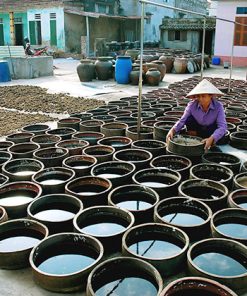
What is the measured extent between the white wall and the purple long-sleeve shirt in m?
15.8

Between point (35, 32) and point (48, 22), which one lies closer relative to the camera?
point (48, 22)

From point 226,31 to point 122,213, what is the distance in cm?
1837

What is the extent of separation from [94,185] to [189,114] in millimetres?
1697

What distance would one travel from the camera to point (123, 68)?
12570mm

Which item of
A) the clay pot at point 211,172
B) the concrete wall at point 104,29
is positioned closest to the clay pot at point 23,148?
the clay pot at point 211,172

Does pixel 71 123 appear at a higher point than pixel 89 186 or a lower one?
higher

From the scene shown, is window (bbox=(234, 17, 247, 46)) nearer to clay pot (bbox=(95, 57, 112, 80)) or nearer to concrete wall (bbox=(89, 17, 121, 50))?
clay pot (bbox=(95, 57, 112, 80))

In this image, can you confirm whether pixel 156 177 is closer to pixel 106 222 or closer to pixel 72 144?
pixel 106 222

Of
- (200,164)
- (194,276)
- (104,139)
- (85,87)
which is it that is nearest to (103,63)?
(85,87)

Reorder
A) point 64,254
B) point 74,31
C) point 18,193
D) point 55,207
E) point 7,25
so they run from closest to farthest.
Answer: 1. point 64,254
2. point 55,207
3. point 18,193
4. point 74,31
5. point 7,25

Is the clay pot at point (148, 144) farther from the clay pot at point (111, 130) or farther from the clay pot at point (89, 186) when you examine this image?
the clay pot at point (89, 186)

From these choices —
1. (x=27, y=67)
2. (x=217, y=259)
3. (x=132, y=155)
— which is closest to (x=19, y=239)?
(x=217, y=259)

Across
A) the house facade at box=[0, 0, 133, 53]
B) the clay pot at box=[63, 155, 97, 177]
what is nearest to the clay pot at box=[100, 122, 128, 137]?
the clay pot at box=[63, 155, 97, 177]

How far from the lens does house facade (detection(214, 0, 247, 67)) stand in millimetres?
18438
